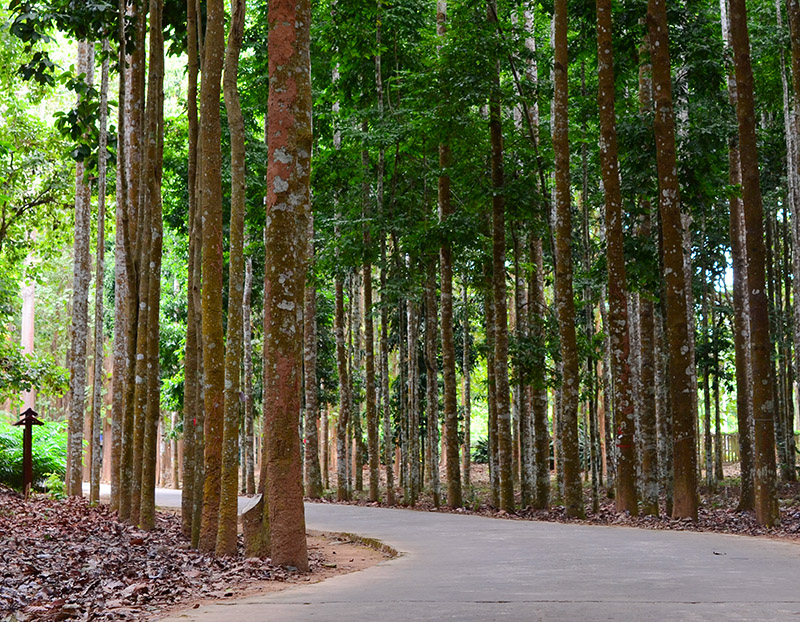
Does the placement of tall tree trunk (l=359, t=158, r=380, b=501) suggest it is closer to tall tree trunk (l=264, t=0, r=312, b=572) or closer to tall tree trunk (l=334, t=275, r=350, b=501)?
tall tree trunk (l=334, t=275, r=350, b=501)

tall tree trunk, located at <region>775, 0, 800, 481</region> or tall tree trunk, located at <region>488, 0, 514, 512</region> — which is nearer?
tall tree trunk, located at <region>775, 0, 800, 481</region>

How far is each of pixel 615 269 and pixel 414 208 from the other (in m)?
7.81

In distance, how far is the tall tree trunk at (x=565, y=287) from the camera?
1659cm

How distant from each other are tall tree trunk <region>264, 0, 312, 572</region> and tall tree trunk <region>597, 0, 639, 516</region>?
8535 millimetres

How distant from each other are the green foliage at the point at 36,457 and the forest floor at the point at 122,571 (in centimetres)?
925

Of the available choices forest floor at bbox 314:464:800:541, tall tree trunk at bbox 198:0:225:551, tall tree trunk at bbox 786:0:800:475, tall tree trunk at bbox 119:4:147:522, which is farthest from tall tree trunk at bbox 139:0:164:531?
tall tree trunk at bbox 786:0:800:475

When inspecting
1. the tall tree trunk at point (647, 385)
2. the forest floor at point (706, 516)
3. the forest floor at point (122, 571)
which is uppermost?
the tall tree trunk at point (647, 385)

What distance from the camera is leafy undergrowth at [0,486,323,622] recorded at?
6523 millimetres

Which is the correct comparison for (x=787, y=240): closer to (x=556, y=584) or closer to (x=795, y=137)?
(x=795, y=137)

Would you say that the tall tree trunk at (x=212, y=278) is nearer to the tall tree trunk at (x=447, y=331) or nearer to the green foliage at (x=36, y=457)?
the tall tree trunk at (x=447, y=331)

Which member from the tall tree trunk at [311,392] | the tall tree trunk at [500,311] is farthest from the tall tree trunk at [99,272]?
the tall tree trunk at [500,311]

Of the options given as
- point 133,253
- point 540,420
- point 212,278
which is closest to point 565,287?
point 540,420

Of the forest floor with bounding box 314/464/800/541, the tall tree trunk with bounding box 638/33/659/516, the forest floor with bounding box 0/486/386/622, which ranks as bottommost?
the forest floor with bounding box 314/464/800/541

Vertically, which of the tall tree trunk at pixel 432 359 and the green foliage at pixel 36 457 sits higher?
the tall tree trunk at pixel 432 359
